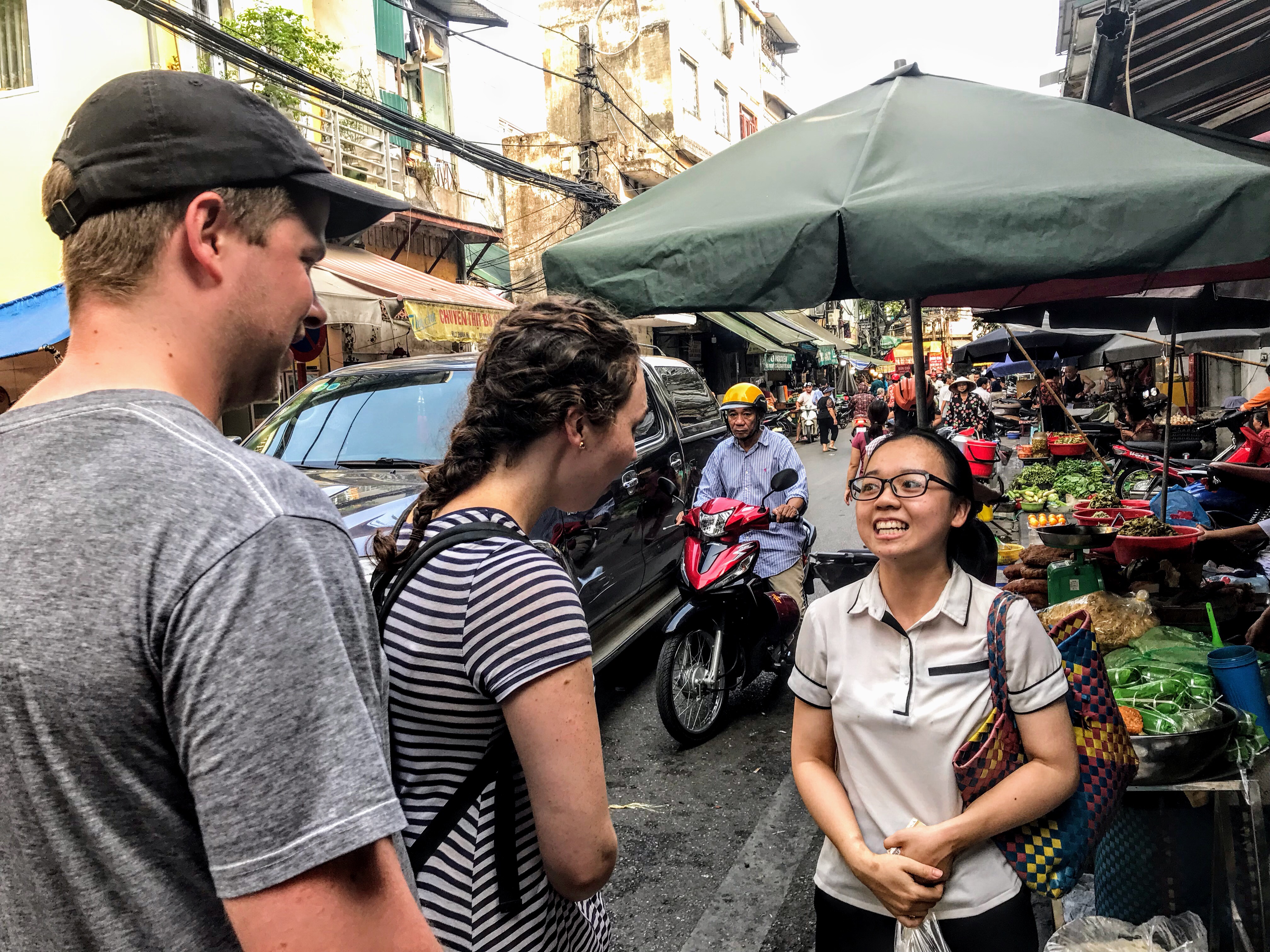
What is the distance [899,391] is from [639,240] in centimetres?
1243

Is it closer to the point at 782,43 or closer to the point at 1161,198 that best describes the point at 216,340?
the point at 1161,198

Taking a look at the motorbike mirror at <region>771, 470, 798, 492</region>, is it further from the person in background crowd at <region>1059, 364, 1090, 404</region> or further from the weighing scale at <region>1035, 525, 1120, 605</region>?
the person in background crowd at <region>1059, 364, 1090, 404</region>

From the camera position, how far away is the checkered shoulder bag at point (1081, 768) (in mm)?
1932

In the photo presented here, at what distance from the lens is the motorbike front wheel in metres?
4.64

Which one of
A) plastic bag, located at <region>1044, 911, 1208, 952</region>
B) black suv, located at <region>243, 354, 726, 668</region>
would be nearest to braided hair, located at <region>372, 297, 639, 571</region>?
plastic bag, located at <region>1044, 911, 1208, 952</region>

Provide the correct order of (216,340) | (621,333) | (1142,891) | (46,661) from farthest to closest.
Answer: (1142,891) < (621,333) < (216,340) < (46,661)

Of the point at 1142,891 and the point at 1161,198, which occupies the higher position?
the point at 1161,198

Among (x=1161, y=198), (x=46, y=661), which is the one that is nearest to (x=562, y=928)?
(x=46, y=661)

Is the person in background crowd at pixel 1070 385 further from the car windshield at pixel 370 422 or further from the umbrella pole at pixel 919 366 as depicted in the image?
the car windshield at pixel 370 422

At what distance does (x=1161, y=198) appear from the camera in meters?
2.27

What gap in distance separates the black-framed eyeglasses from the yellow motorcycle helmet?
3.43 meters

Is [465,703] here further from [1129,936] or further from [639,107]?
[639,107]

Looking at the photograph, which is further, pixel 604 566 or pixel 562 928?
pixel 604 566

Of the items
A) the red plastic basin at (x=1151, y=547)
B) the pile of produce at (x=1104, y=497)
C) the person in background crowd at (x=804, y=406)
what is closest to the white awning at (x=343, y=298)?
the pile of produce at (x=1104, y=497)
